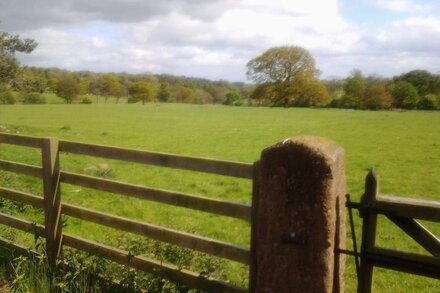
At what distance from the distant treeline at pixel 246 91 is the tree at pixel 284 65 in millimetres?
4565

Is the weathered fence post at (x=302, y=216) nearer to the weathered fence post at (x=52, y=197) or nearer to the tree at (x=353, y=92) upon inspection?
the weathered fence post at (x=52, y=197)

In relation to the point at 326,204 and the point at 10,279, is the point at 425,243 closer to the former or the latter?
the point at 326,204

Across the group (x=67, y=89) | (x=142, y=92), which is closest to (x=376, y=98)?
(x=142, y=92)

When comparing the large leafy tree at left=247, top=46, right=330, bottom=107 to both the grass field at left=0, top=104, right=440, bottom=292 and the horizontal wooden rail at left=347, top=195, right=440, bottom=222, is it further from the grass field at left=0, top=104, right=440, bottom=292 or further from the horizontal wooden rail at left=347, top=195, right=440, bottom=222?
the horizontal wooden rail at left=347, top=195, right=440, bottom=222

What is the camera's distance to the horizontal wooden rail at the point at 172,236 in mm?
4211

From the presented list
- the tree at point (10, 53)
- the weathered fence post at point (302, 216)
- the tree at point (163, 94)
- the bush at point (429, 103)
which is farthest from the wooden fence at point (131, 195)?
the tree at point (163, 94)

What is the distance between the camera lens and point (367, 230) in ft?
11.2

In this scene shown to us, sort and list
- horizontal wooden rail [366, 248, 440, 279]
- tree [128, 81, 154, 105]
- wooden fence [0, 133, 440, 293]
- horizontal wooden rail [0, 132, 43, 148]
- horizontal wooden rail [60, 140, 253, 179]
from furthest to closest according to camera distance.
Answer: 1. tree [128, 81, 154, 105]
2. horizontal wooden rail [0, 132, 43, 148]
3. horizontal wooden rail [60, 140, 253, 179]
4. wooden fence [0, 133, 440, 293]
5. horizontal wooden rail [366, 248, 440, 279]

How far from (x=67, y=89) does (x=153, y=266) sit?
307ft

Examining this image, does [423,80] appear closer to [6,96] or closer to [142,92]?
[142,92]

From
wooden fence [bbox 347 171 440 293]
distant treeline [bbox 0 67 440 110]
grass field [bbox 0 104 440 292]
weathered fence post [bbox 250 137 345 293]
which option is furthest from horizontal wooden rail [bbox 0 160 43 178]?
distant treeline [bbox 0 67 440 110]

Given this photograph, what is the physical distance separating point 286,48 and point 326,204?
104546mm

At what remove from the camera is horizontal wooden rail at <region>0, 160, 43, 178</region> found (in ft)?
19.0

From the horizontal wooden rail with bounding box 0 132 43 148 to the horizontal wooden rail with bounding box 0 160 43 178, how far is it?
31 centimetres
